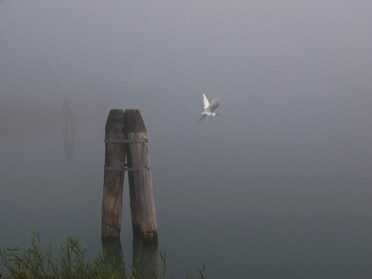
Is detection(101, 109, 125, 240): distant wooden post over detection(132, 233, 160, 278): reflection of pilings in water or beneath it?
over

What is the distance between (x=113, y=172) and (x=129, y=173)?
0.26 metres

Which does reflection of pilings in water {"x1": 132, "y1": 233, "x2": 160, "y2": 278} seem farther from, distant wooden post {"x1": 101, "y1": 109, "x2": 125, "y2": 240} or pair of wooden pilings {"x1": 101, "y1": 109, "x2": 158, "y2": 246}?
distant wooden post {"x1": 101, "y1": 109, "x2": 125, "y2": 240}

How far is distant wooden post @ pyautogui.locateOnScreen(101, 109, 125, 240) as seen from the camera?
7.70 metres

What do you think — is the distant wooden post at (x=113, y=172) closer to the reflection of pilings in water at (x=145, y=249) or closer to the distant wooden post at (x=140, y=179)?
the distant wooden post at (x=140, y=179)

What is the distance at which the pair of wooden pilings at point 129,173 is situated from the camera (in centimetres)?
763

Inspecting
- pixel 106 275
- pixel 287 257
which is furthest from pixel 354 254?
pixel 106 275

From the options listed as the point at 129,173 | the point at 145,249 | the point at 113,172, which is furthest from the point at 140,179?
the point at 145,249

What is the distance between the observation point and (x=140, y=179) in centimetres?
762

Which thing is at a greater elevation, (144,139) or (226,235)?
(144,139)

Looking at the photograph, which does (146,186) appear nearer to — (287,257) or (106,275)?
(106,275)

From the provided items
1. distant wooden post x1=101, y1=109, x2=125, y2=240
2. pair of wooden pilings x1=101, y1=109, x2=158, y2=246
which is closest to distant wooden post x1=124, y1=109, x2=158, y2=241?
pair of wooden pilings x1=101, y1=109, x2=158, y2=246

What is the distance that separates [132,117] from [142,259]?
205cm

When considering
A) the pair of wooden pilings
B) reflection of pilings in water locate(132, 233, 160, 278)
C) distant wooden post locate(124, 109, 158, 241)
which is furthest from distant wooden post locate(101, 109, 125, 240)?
reflection of pilings in water locate(132, 233, 160, 278)

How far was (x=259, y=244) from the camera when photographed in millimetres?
12328
